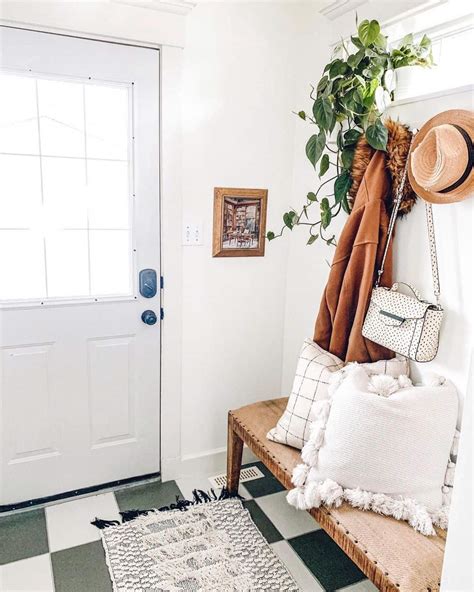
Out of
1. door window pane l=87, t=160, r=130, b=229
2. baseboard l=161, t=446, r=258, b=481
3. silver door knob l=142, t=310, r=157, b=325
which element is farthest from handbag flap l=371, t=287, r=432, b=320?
baseboard l=161, t=446, r=258, b=481

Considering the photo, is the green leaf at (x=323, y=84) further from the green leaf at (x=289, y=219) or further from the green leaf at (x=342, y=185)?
the green leaf at (x=289, y=219)

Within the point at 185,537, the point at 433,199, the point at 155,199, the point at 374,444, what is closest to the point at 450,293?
the point at 433,199

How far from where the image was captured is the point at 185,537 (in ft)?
6.25

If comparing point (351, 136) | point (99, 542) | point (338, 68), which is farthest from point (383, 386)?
point (99, 542)

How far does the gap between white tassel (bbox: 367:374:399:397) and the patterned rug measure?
0.77m

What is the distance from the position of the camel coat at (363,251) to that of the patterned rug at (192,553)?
0.84 metres

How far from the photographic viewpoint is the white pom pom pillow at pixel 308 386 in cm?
177

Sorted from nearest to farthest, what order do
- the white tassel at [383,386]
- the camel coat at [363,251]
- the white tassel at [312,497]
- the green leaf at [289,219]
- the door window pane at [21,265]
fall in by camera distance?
the white tassel at [312,497] < the white tassel at [383,386] < the camel coat at [363,251] < the door window pane at [21,265] < the green leaf at [289,219]

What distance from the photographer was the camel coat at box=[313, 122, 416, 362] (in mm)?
1720

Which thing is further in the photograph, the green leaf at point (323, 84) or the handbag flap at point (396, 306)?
the green leaf at point (323, 84)

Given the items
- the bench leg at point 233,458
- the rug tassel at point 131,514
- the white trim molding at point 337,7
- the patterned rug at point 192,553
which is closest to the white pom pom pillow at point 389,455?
the patterned rug at point 192,553

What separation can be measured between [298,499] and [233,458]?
63cm

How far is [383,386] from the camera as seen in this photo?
5.33 ft

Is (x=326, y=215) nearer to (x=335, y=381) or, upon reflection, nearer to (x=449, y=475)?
(x=335, y=381)
